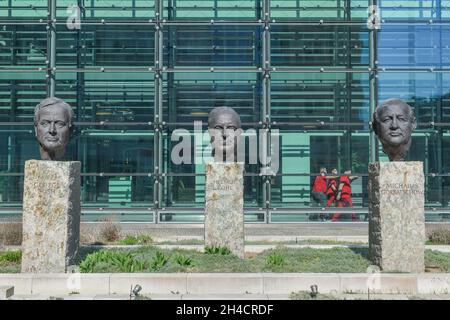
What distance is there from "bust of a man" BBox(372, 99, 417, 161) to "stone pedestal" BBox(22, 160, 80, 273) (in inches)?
209

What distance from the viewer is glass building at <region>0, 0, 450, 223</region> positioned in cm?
1652

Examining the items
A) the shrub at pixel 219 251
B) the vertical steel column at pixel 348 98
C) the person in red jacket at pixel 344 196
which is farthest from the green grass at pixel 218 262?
the vertical steel column at pixel 348 98

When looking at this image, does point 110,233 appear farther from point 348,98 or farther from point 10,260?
point 348,98

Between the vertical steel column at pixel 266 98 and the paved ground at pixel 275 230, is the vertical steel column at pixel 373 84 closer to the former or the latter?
the paved ground at pixel 275 230

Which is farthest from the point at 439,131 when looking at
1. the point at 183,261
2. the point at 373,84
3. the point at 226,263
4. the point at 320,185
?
the point at 183,261

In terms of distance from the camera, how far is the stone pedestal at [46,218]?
8461mm

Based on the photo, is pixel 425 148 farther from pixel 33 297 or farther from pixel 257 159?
pixel 33 297

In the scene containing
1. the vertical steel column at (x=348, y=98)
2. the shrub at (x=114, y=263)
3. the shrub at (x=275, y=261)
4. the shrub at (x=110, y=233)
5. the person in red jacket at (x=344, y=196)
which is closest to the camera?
the shrub at (x=114, y=263)

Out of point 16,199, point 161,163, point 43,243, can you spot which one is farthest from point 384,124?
point 16,199

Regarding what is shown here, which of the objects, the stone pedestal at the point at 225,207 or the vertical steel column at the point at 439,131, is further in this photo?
the vertical steel column at the point at 439,131

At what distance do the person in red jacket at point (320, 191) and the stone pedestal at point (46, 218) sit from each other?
9.52m

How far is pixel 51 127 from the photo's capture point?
8805 millimetres

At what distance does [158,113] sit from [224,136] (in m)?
6.49

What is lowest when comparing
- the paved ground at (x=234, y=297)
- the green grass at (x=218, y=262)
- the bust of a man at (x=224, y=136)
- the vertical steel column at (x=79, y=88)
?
the paved ground at (x=234, y=297)
